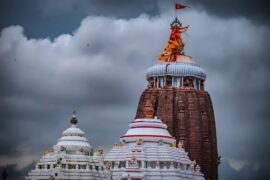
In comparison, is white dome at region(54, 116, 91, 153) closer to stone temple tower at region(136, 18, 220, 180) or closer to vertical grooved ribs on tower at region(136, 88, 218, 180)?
stone temple tower at region(136, 18, 220, 180)

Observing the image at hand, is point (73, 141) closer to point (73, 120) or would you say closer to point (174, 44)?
point (73, 120)

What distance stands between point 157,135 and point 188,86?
18.2m

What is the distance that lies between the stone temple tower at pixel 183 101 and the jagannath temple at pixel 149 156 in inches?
515

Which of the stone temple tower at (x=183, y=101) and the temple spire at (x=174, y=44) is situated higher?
the temple spire at (x=174, y=44)

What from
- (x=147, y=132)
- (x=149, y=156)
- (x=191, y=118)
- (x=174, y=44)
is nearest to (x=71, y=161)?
(x=149, y=156)

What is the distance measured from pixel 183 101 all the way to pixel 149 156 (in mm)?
18370

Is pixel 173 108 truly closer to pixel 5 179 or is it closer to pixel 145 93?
pixel 145 93

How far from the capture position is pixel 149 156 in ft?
192

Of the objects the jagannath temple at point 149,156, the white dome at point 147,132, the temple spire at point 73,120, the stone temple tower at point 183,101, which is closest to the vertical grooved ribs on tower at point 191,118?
the stone temple tower at point 183,101

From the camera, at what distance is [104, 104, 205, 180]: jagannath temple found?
58.0 metres

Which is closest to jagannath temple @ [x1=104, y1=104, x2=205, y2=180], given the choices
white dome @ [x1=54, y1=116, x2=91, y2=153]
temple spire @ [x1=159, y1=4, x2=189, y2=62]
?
white dome @ [x1=54, y1=116, x2=91, y2=153]

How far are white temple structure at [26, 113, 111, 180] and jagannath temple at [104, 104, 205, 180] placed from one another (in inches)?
87.1

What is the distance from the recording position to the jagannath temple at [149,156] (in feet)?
190

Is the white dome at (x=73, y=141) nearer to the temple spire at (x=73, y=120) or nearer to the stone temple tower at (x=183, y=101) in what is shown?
the temple spire at (x=73, y=120)
